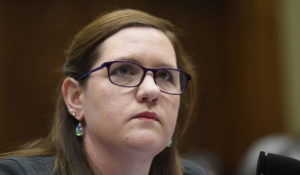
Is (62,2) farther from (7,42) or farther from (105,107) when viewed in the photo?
(105,107)

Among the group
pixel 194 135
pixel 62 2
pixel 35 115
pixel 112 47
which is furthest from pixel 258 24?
pixel 112 47

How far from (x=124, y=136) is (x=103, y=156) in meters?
0.20

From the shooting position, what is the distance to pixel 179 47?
1960 millimetres

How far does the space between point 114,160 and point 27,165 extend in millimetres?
368

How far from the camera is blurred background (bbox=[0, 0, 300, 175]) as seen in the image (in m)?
4.85

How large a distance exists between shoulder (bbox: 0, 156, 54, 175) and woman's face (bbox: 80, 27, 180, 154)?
21 cm

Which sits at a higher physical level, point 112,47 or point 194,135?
point 112,47

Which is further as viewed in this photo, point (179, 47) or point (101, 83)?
point (179, 47)

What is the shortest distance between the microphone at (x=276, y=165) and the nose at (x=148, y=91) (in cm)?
49

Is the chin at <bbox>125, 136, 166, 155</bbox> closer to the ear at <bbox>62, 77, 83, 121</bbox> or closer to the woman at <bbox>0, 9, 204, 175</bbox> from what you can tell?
the woman at <bbox>0, 9, 204, 175</bbox>

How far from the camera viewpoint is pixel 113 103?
1.52 m

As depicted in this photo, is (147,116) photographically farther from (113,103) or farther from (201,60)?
(201,60)

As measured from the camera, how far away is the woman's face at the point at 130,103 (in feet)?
4.93

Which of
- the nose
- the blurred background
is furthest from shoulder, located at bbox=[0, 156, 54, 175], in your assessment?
the blurred background
